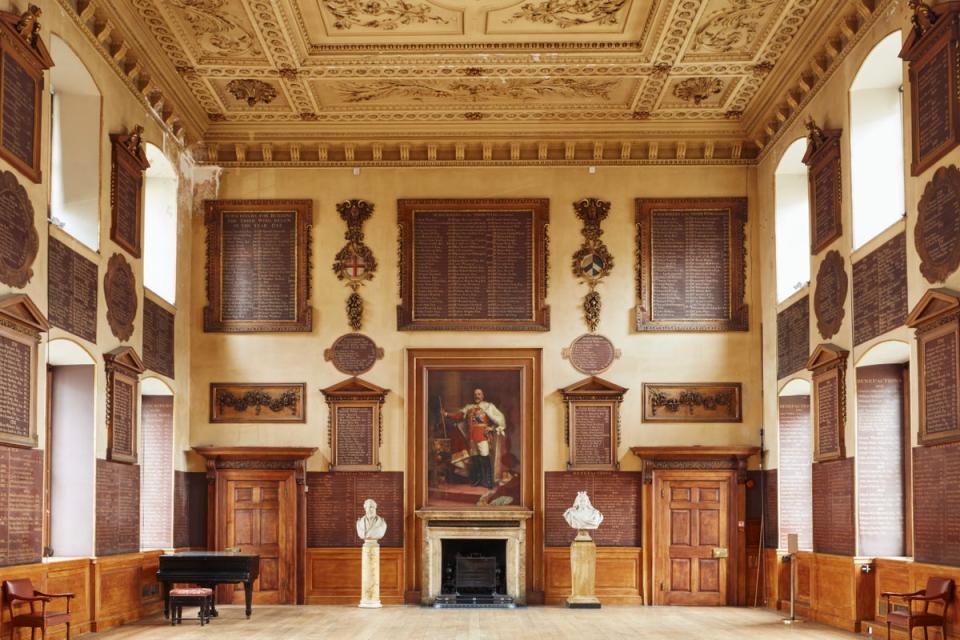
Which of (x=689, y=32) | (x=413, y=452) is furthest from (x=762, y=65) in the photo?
(x=413, y=452)

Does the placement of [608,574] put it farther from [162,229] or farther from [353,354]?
[162,229]

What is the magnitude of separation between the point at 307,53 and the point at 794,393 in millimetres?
8714

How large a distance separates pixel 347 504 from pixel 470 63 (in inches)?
280

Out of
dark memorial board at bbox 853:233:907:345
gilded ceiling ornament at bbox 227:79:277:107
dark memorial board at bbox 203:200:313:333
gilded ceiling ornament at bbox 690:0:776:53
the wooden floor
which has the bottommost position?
the wooden floor

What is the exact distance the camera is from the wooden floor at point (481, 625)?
14.3 meters

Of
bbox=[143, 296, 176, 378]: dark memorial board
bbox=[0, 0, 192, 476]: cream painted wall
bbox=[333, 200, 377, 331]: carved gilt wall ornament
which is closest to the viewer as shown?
bbox=[0, 0, 192, 476]: cream painted wall

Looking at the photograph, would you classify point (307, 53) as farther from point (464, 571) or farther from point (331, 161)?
point (464, 571)

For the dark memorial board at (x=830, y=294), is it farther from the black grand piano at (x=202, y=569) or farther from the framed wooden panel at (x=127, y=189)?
the framed wooden panel at (x=127, y=189)

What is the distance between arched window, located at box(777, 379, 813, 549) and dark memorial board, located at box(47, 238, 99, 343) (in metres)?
9.81

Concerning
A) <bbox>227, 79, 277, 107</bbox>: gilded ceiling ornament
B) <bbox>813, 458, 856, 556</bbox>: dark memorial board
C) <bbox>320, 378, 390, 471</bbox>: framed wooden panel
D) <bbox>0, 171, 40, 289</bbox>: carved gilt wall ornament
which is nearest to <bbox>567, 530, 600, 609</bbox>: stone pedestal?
<bbox>320, 378, 390, 471</bbox>: framed wooden panel

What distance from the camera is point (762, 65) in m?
17.4

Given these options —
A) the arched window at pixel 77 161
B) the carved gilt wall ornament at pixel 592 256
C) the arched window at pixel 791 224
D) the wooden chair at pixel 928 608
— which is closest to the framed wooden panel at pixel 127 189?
the arched window at pixel 77 161

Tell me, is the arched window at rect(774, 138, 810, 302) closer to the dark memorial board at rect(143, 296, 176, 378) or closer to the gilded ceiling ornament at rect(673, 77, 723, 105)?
the gilded ceiling ornament at rect(673, 77, 723, 105)

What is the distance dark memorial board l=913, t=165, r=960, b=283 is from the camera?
11.6 meters
